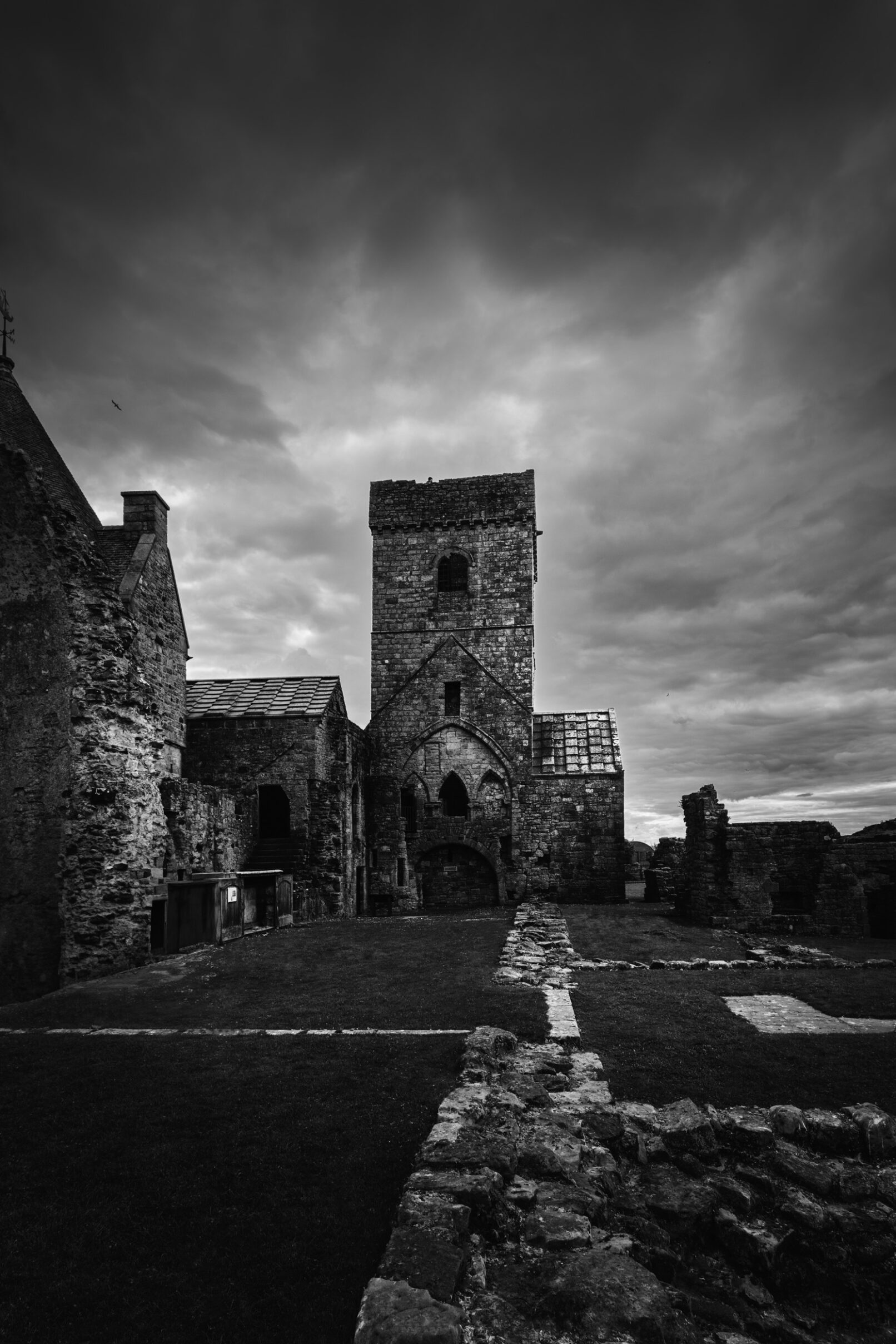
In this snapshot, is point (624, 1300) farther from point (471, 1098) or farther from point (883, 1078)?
point (883, 1078)

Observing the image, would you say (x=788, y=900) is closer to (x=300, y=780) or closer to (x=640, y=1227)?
(x=300, y=780)

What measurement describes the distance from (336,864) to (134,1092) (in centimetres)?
1658

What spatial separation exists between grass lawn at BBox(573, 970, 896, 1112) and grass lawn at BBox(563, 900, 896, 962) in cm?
271

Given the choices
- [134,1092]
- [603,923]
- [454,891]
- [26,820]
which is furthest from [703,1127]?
[454,891]

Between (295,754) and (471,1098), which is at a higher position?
(295,754)

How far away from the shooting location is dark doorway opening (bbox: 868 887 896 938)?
18.1 m

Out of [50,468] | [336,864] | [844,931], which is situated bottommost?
[844,931]

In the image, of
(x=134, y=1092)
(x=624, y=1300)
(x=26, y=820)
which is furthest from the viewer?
(x=26, y=820)

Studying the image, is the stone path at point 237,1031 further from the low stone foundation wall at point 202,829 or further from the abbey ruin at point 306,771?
the low stone foundation wall at point 202,829

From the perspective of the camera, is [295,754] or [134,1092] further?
[295,754]

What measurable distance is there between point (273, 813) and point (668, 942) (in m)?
13.6

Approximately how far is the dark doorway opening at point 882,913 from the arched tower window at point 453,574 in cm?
1901

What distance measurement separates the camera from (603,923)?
1930 cm

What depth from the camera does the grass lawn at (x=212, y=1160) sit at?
3693 mm
